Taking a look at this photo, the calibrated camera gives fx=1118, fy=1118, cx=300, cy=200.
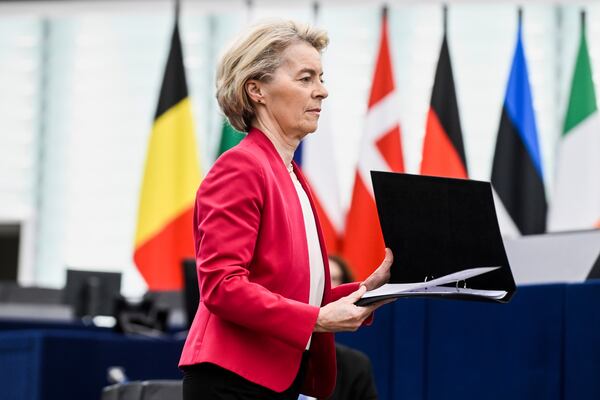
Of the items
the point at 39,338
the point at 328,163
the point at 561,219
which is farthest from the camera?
the point at 328,163

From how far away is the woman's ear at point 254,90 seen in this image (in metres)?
1.85

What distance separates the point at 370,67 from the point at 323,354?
8791 millimetres

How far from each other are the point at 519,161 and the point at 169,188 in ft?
8.13

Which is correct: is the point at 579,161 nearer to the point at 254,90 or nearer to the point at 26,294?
the point at 26,294

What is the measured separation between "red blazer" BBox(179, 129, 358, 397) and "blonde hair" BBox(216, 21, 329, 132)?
0.33ft

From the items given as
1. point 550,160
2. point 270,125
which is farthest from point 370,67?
point 270,125

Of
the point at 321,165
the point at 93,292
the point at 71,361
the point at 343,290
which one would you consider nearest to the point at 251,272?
the point at 343,290

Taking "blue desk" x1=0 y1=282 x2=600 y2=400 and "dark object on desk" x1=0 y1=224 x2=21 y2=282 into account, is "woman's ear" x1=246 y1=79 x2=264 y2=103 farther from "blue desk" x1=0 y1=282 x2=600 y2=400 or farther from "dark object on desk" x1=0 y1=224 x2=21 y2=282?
"dark object on desk" x1=0 y1=224 x2=21 y2=282

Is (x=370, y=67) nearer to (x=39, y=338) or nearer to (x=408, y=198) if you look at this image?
(x=39, y=338)

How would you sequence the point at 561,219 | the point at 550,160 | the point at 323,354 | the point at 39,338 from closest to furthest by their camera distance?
the point at 323,354 → the point at 39,338 → the point at 561,219 → the point at 550,160

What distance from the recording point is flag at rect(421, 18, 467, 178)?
7.07 m

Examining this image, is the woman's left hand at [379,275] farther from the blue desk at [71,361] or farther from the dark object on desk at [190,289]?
the dark object on desk at [190,289]

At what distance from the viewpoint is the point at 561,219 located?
680cm

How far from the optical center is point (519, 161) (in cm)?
709
